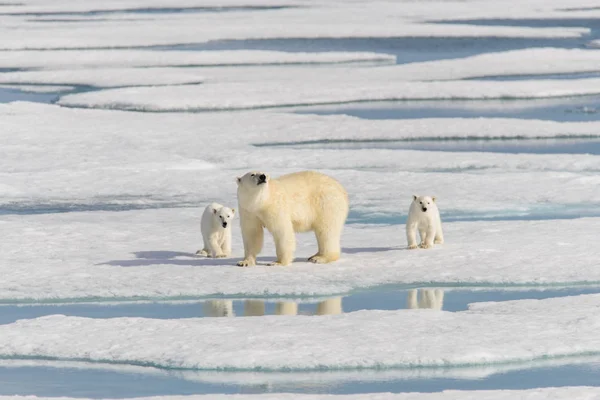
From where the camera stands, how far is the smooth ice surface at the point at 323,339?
5.46 metres

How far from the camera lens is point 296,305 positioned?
6.58 meters

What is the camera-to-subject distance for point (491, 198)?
379 inches

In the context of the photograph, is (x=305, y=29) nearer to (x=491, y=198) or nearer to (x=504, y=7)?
(x=504, y=7)

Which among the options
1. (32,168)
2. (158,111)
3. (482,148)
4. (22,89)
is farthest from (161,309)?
(22,89)

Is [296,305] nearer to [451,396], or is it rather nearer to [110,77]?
[451,396]

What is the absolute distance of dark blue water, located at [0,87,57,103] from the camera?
1697 centimetres

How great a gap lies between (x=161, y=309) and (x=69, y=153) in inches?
237

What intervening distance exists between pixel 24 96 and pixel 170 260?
10.6m

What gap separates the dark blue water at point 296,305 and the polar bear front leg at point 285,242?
582mm

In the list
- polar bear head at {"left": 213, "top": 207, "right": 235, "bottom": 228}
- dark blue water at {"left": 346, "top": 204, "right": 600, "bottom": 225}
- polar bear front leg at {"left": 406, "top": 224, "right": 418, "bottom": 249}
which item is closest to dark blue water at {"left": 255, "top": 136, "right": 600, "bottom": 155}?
dark blue water at {"left": 346, "top": 204, "right": 600, "bottom": 225}

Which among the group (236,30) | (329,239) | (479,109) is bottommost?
(329,239)

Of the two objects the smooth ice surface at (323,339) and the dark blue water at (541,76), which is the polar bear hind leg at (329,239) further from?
the dark blue water at (541,76)

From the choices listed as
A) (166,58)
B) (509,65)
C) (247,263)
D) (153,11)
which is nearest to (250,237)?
(247,263)

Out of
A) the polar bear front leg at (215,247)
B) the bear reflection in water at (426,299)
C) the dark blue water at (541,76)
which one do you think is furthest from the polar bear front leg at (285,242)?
the dark blue water at (541,76)
